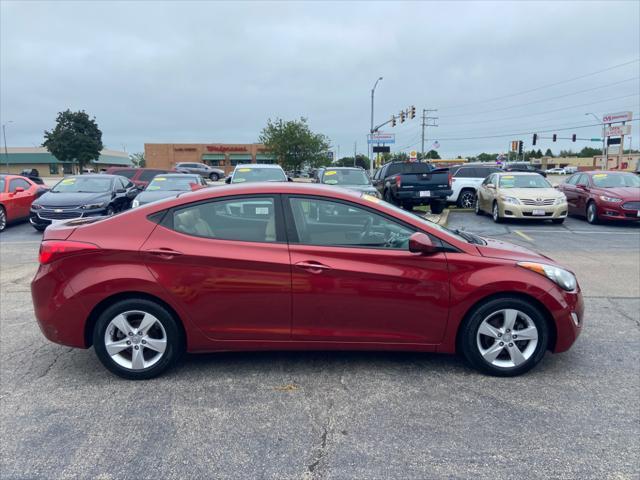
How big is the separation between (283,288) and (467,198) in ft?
49.9

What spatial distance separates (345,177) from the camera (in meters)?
13.6

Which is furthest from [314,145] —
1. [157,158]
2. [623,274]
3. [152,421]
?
[152,421]

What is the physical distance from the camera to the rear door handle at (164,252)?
3.62m

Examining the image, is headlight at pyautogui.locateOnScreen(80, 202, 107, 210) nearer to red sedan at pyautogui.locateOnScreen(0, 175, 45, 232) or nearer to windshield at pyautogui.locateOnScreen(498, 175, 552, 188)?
red sedan at pyautogui.locateOnScreen(0, 175, 45, 232)

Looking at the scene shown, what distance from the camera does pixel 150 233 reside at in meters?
3.72

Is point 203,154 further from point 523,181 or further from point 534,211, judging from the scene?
point 534,211

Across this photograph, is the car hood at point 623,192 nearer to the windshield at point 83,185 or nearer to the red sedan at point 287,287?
the red sedan at point 287,287

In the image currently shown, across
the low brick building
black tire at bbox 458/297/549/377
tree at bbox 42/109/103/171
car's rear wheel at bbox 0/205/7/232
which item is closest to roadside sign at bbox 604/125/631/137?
the low brick building

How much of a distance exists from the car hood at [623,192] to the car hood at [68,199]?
1374 cm

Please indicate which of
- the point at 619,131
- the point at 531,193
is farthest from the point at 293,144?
the point at 531,193

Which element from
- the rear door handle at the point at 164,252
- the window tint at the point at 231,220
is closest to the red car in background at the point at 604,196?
the window tint at the point at 231,220

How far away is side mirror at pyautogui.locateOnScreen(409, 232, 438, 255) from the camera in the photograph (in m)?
3.58

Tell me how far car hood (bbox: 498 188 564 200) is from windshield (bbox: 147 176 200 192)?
8957 mm

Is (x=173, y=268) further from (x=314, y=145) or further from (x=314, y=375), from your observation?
(x=314, y=145)
